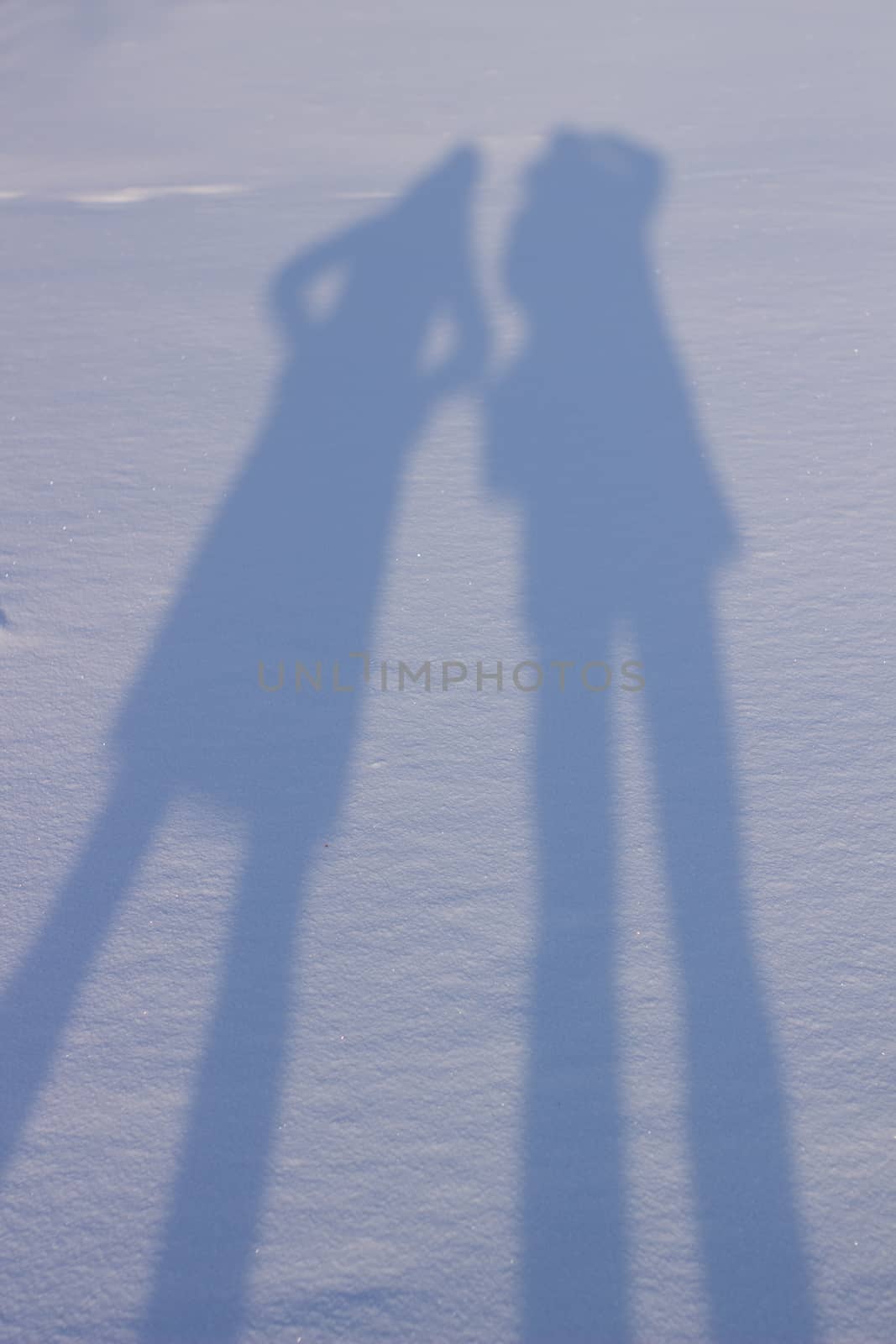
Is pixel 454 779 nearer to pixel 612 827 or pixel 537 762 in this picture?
pixel 537 762

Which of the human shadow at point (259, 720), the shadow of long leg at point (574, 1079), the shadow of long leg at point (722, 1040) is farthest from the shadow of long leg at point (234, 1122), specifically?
the shadow of long leg at point (722, 1040)

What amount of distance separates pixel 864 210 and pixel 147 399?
3.80 m

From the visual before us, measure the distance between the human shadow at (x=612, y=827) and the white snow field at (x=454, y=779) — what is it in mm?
11

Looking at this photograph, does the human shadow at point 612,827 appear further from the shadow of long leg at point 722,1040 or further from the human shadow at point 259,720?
the human shadow at point 259,720

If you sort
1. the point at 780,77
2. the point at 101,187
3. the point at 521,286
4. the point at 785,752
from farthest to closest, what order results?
the point at 780,77 → the point at 101,187 → the point at 521,286 → the point at 785,752

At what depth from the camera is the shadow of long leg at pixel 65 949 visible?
228cm

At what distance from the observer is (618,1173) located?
2.06 metres

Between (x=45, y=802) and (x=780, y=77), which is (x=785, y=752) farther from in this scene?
(x=780, y=77)

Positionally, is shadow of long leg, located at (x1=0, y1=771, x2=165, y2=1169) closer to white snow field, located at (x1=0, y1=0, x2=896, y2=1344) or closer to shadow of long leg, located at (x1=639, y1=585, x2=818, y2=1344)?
white snow field, located at (x1=0, y1=0, x2=896, y2=1344)

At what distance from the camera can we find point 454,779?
2.88 metres

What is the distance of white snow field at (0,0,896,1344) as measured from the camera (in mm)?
2000

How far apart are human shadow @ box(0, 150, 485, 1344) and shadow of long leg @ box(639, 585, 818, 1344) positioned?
79cm

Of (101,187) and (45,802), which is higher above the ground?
(101,187)

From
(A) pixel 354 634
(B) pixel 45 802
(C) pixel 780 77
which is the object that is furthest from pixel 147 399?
(C) pixel 780 77
